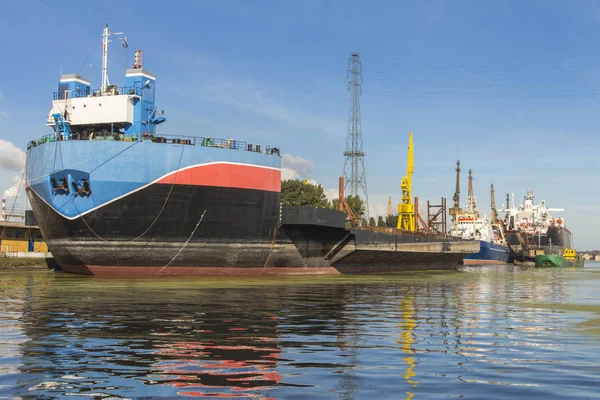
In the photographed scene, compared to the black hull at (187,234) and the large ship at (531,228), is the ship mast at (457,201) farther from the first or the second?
the black hull at (187,234)

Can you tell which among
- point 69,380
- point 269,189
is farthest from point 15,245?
point 69,380

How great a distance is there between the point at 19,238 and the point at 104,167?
1075 inches

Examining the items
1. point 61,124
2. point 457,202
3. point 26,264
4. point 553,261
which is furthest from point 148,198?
point 457,202

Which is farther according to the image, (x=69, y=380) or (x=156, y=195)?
(x=156, y=195)

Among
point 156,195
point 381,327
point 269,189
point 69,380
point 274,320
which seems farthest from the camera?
point 269,189

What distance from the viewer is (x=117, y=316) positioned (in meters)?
17.8

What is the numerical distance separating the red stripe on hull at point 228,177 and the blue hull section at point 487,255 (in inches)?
2499

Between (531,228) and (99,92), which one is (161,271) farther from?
(531,228)

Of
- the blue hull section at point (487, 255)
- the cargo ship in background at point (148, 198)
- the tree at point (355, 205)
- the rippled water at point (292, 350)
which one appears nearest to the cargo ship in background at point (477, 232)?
the blue hull section at point (487, 255)

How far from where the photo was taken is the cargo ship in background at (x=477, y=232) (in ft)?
356

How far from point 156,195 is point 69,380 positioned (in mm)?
32606

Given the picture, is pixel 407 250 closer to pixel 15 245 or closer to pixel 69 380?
pixel 15 245

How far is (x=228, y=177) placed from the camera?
144 feet

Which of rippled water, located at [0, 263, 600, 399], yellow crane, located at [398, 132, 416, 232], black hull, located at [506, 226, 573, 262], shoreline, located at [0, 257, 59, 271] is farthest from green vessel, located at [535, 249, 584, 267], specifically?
rippled water, located at [0, 263, 600, 399]
